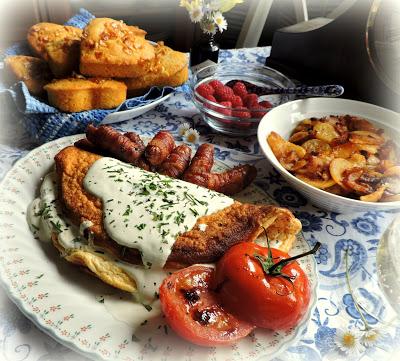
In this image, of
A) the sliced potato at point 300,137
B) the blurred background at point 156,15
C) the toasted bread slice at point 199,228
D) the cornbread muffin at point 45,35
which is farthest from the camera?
the blurred background at point 156,15

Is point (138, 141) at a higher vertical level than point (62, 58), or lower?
lower

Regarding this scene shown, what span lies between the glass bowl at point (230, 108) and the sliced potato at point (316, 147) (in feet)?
0.93

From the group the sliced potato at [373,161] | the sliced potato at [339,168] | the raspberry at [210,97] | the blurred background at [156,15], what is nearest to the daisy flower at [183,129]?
the raspberry at [210,97]

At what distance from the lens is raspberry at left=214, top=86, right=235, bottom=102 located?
2.06 meters

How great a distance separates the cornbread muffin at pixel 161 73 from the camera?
7.02ft

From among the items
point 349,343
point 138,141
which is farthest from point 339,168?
point 138,141

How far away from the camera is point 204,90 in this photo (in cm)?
209

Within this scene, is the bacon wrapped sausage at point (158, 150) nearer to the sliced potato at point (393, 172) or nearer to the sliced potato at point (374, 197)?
the sliced potato at point (374, 197)

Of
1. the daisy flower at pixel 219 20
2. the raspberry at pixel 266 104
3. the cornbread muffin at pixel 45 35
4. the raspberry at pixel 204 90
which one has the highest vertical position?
the daisy flower at pixel 219 20

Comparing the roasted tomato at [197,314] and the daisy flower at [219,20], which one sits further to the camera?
the daisy flower at [219,20]

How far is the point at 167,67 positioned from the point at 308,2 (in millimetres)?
2325

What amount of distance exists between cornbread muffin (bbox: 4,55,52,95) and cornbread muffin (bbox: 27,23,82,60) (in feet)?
0.31

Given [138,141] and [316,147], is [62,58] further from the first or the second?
[316,147]

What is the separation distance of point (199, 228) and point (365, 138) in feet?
3.20
